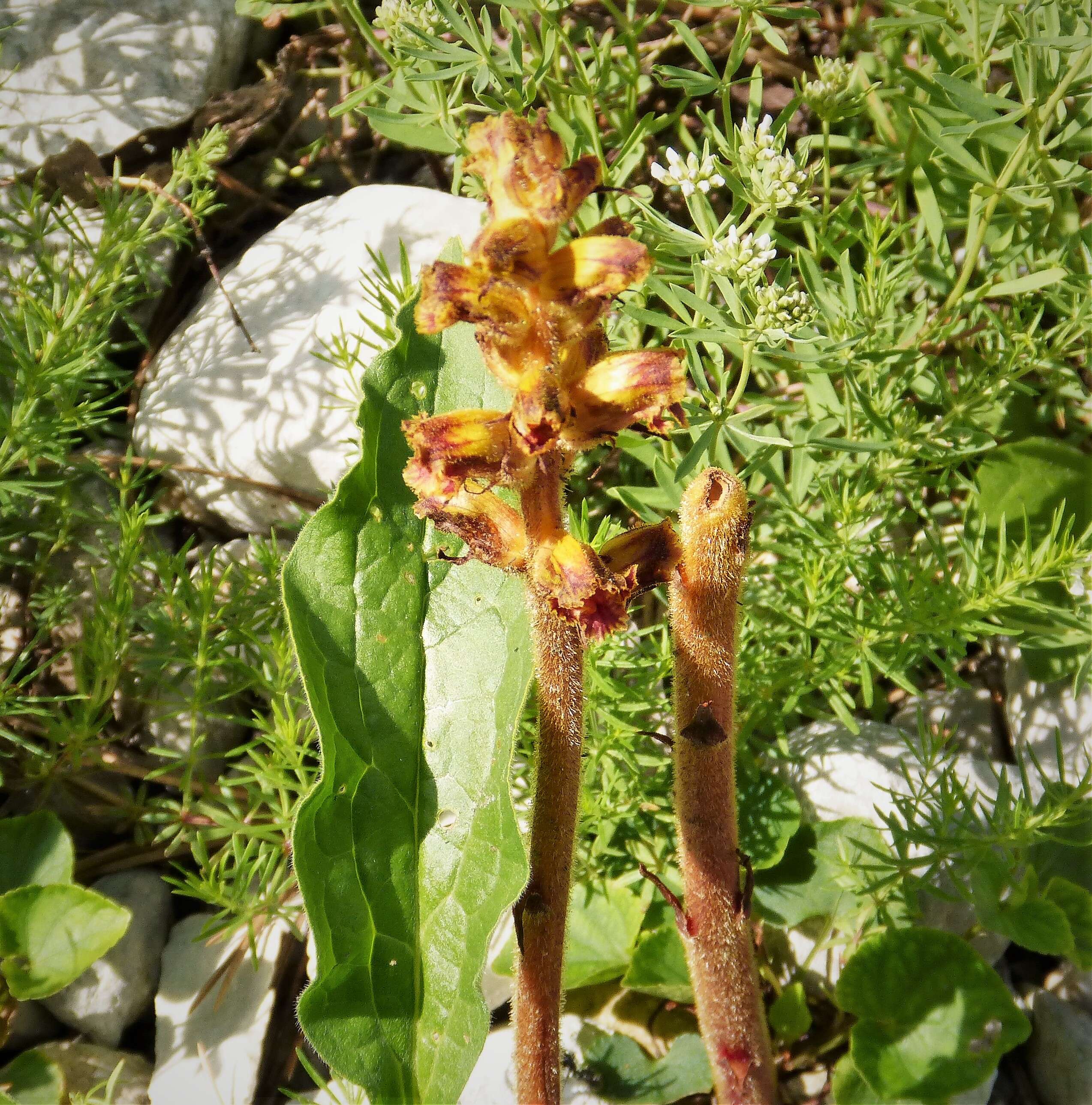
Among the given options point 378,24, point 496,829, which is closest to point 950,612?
point 496,829

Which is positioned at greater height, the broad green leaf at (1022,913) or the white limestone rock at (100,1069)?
the broad green leaf at (1022,913)

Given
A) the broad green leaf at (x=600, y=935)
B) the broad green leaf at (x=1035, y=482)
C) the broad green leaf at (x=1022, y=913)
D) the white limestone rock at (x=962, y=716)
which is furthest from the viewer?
the white limestone rock at (x=962, y=716)

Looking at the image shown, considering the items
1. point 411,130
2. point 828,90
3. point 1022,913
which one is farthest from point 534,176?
point 1022,913

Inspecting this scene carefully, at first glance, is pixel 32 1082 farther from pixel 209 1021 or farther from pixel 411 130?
Result: pixel 411 130

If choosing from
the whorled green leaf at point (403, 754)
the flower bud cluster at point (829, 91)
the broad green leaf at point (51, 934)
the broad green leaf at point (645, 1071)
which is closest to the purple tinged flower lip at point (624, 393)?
the whorled green leaf at point (403, 754)

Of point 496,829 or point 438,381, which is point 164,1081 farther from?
point 438,381

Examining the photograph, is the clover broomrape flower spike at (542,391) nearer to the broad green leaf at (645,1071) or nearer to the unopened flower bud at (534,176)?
the unopened flower bud at (534,176)
